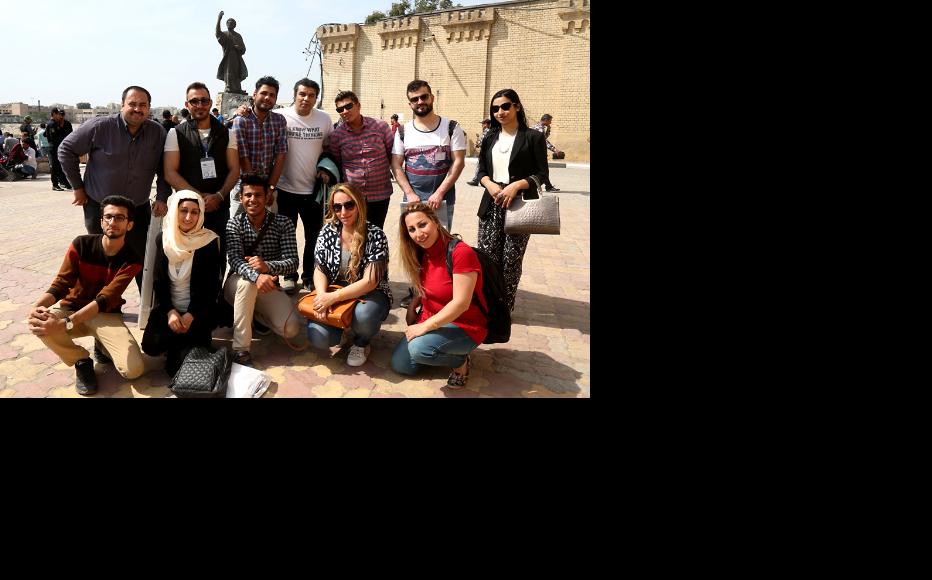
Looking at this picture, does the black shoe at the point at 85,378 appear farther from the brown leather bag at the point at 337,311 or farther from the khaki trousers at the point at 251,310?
the brown leather bag at the point at 337,311

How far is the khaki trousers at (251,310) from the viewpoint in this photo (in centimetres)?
334

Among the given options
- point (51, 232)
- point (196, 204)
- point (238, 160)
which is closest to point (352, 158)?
point (238, 160)

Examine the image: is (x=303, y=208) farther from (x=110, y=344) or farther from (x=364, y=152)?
(x=110, y=344)

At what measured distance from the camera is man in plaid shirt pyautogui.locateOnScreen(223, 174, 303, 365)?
3344 mm

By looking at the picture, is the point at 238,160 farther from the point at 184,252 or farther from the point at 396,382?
the point at 396,382

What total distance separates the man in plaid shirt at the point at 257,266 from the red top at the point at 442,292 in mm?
1002

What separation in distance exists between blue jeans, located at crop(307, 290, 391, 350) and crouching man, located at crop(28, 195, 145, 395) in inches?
38.6

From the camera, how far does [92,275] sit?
10.1 ft

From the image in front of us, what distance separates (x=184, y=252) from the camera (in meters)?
3.12

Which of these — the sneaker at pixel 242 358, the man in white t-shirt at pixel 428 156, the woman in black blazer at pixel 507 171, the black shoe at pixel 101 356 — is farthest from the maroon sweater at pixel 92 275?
the woman in black blazer at pixel 507 171

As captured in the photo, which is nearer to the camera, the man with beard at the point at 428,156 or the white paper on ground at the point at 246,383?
the white paper on ground at the point at 246,383

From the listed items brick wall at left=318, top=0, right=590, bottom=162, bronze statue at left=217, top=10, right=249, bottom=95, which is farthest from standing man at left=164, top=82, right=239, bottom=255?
brick wall at left=318, top=0, right=590, bottom=162

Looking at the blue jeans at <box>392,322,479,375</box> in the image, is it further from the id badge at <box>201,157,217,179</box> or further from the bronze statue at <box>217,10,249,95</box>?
the bronze statue at <box>217,10,249,95</box>

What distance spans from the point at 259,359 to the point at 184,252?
31.3 inches
